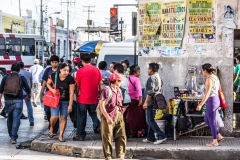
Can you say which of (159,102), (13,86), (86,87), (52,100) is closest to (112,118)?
(159,102)

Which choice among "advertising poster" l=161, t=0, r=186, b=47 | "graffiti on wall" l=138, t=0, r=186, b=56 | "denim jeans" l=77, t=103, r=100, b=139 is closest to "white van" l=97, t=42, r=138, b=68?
"graffiti on wall" l=138, t=0, r=186, b=56

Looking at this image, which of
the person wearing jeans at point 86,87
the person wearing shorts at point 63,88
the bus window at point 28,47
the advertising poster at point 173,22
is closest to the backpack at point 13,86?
the person wearing shorts at point 63,88

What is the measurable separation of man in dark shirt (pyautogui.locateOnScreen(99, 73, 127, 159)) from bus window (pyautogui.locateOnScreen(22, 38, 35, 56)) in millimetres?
30055

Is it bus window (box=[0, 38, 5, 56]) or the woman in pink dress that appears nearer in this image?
the woman in pink dress

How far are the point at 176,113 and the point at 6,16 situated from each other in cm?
4505

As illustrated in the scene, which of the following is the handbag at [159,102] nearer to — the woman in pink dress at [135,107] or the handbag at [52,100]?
the woman in pink dress at [135,107]

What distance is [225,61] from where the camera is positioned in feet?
35.3

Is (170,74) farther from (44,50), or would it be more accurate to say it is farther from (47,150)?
(44,50)

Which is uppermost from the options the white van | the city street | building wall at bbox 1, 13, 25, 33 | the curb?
building wall at bbox 1, 13, 25, 33

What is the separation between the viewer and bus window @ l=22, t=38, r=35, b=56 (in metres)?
37.8

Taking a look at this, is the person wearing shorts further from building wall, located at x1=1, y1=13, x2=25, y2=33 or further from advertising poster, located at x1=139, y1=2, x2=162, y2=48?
building wall, located at x1=1, y1=13, x2=25, y2=33

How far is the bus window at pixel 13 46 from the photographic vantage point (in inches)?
1446

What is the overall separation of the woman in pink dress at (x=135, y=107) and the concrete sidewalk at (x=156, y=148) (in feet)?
1.22

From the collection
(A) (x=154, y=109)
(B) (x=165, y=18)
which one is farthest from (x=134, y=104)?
(B) (x=165, y=18)
